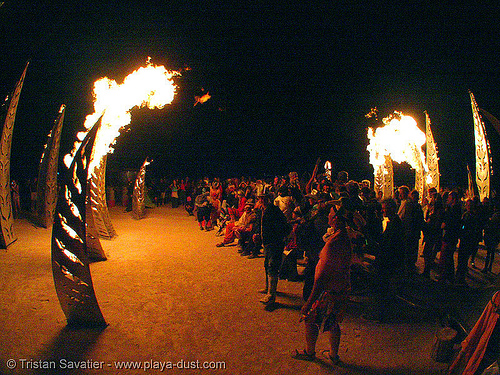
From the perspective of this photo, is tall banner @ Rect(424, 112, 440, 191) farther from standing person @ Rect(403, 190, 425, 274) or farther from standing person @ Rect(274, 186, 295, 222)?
standing person @ Rect(274, 186, 295, 222)

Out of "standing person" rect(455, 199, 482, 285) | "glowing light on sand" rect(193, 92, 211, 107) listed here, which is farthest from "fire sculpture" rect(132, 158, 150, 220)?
"glowing light on sand" rect(193, 92, 211, 107)

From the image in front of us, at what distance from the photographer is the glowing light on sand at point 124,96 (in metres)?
8.20

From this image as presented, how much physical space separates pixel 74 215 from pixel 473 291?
760 centimetres

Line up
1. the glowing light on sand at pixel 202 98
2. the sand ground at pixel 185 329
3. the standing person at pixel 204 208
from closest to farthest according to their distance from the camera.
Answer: the sand ground at pixel 185 329
the standing person at pixel 204 208
the glowing light on sand at pixel 202 98

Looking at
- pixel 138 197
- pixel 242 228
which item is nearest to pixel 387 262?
pixel 242 228

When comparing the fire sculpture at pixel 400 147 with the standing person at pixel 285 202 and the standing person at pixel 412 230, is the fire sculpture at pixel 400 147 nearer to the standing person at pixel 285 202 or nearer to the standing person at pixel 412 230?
the standing person at pixel 412 230

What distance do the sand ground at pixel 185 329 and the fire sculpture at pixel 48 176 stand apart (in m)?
5.37

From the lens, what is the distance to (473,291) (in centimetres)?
629

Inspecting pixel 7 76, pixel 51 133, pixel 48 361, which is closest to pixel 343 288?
pixel 48 361

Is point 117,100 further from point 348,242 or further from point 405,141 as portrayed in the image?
point 405,141

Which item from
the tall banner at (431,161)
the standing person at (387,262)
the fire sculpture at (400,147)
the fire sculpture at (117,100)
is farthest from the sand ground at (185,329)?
the fire sculpture at (400,147)

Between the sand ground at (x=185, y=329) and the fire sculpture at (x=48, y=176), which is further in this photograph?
the fire sculpture at (x=48, y=176)

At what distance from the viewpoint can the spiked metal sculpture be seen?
14.5ft

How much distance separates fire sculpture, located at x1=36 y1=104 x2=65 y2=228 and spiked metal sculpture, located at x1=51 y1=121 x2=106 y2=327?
9569mm
